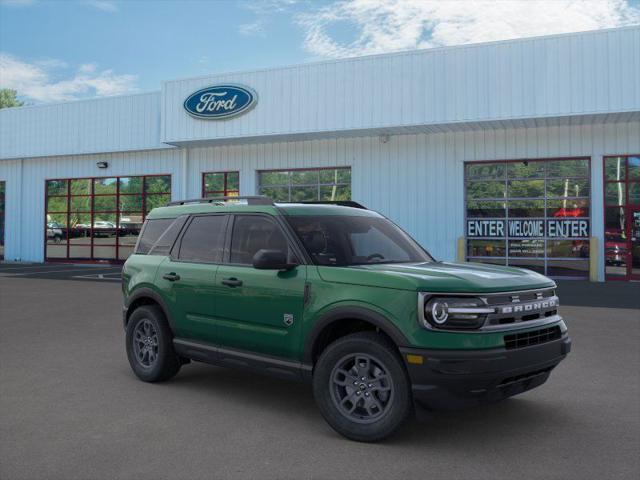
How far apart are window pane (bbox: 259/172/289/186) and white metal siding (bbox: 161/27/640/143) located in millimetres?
2184

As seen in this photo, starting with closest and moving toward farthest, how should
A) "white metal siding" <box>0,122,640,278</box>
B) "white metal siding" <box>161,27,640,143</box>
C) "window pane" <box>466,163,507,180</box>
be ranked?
"white metal siding" <box>161,27,640,143</box> < "white metal siding" <box>0,122,640,278</box> < "window pane" <box>466,163,507,180</box>

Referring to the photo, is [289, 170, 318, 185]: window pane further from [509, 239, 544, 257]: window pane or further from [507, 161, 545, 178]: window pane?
[509, 239, 544, 257]: window pane

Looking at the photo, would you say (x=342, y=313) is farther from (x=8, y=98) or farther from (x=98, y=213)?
(x=8, y=98)

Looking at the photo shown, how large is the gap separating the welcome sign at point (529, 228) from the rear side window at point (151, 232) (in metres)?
14.8

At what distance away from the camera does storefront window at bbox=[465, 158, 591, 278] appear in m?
19.2

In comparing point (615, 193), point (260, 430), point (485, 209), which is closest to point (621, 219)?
point (615, 193)

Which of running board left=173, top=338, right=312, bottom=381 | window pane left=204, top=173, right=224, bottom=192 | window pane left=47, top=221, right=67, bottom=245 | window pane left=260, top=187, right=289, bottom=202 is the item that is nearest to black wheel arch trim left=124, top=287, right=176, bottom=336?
running board left=173, top=338, right=312, bottom=381

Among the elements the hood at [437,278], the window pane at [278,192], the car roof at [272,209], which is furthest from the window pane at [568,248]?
the hood at [437,278]

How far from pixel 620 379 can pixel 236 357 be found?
3.97 meters

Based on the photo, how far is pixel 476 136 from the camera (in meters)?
20.1

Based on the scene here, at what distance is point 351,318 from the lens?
4754 mm

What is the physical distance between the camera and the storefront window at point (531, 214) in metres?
19.2

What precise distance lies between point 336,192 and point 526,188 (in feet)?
20.8

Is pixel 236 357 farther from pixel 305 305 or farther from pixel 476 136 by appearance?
pixel 476 136
